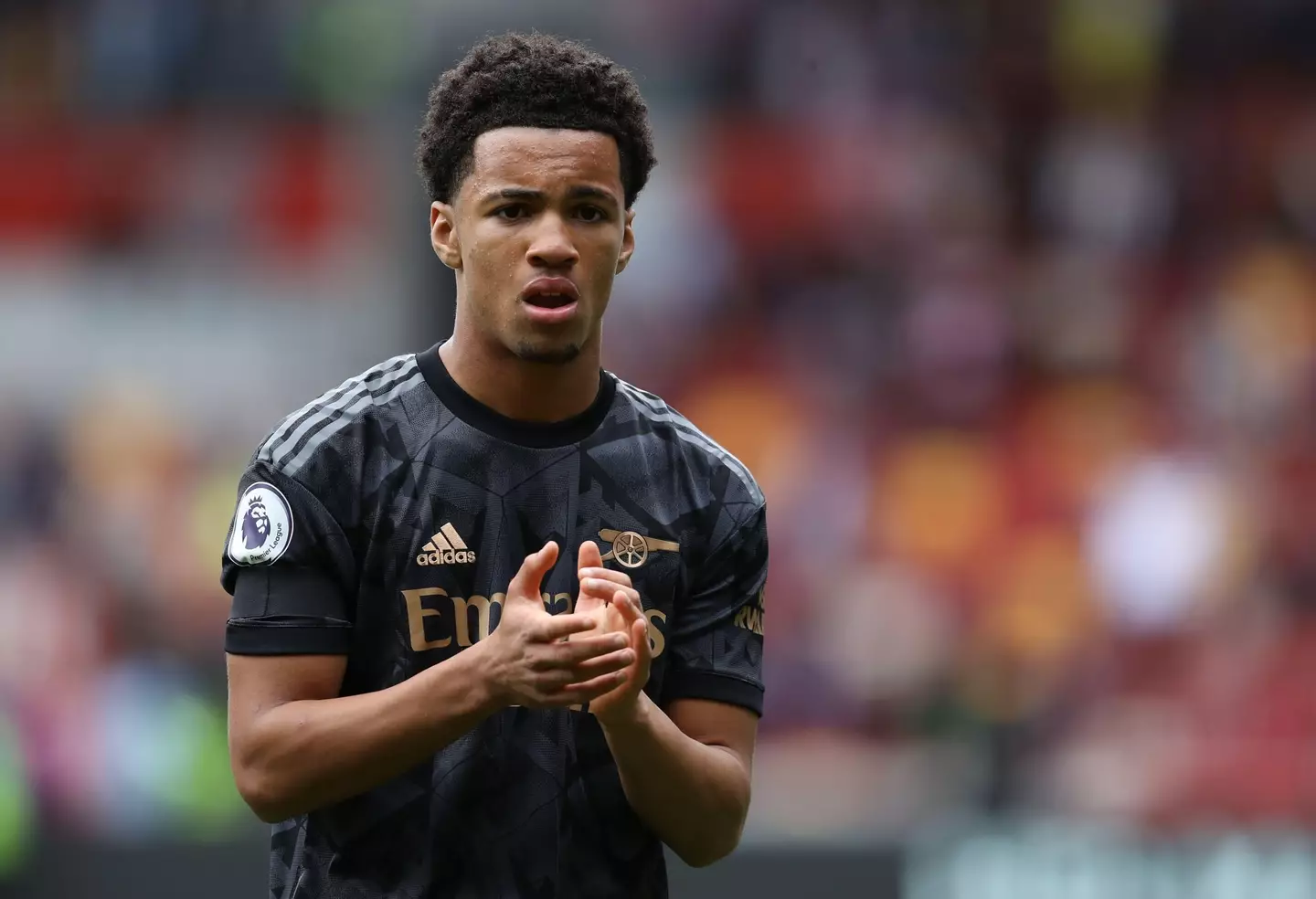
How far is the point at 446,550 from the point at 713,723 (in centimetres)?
59

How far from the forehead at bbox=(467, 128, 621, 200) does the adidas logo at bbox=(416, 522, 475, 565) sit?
58cm

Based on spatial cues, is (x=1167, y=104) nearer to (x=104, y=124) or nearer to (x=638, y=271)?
(x=638, y=271)

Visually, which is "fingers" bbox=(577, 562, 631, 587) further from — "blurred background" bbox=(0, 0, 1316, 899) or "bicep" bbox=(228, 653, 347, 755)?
"blurred background" bbox=(0, 0, 1316, 899)

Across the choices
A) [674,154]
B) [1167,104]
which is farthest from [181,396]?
[1167,104]

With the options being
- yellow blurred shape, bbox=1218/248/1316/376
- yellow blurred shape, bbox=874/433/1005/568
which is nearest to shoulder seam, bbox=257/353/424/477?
yellow blurred shape, bbox=874/433/1005/568

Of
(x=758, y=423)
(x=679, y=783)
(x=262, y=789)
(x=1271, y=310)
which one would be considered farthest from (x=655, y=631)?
(x=1271, y=310)

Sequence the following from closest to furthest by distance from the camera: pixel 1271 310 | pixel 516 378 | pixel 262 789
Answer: pixel 262 789 < pixel 516 378 < pixel 1271 310

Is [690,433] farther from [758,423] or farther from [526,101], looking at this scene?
[758,423]

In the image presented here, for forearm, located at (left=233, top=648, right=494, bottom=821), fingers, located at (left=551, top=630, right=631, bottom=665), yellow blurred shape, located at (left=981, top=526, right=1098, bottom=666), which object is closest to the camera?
fingers, located at (left=551, top=630, right=631, bottom=665)

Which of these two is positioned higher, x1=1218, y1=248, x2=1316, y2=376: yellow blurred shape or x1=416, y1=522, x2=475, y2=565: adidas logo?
x1=1218, y1=248, x2=1316, y2=376: yellow blurred shape

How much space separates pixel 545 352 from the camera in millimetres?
3449

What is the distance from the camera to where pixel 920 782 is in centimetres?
952

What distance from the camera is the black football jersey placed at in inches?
133

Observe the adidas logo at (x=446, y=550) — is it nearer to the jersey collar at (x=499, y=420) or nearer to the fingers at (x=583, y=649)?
the jersey collar at (x=499, y=420)
